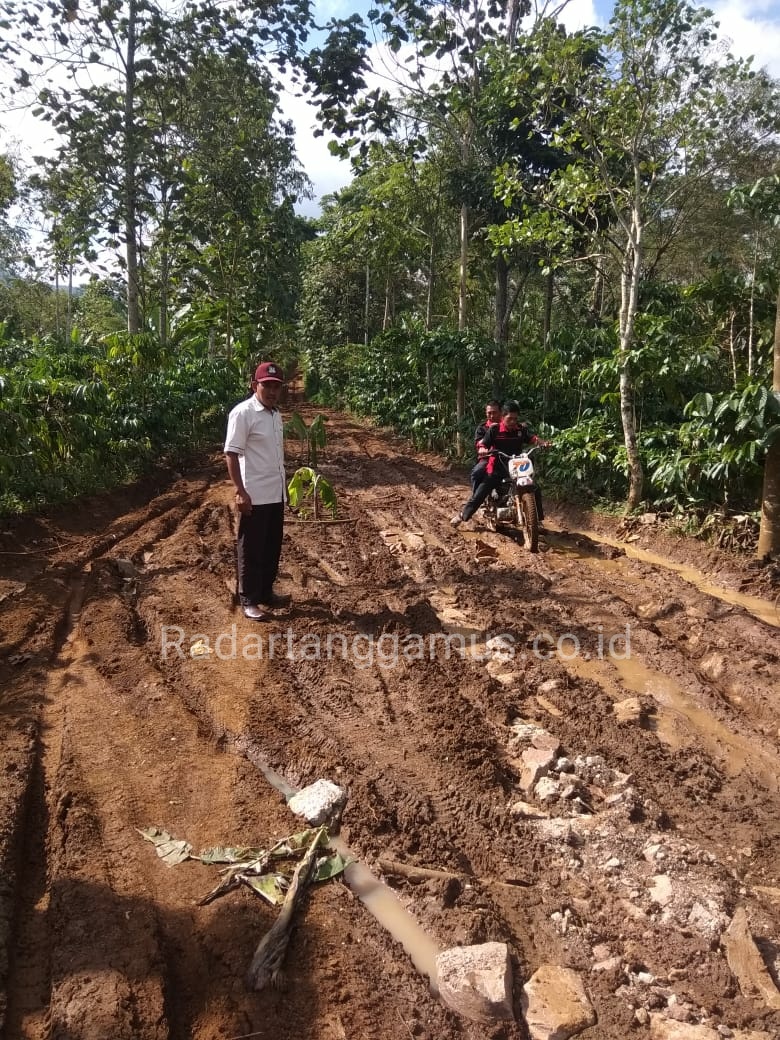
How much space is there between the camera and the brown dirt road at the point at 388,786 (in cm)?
224

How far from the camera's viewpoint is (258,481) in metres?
5.15

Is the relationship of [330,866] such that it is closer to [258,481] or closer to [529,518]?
[258,481]

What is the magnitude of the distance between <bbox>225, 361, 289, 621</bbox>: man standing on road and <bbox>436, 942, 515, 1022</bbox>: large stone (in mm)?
3235

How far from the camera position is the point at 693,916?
259 cm

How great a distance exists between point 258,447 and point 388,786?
2.74m

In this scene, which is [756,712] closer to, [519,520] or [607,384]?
[519,520]

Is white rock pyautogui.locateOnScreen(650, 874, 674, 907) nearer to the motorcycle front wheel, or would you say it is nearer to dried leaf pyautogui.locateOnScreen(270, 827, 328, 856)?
dried leaf pyautogui.locateOnScreen(270, 827, 328, 856)

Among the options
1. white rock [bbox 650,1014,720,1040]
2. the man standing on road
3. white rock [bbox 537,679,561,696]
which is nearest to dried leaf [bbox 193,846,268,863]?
white rock [bbox 650,1014,720,1040]

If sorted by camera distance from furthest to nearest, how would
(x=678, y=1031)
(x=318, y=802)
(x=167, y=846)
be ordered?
(x=318, y=802), (x=167, y=846), (x=678, y=1031)

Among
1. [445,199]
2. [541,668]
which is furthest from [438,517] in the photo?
[445,199]

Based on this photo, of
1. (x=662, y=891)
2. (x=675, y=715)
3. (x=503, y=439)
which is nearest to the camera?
(x=662, y=891)

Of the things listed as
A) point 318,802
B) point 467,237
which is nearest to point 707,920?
point 318,802

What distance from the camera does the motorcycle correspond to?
7.34 metres

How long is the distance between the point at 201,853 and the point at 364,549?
4833 millimetres
